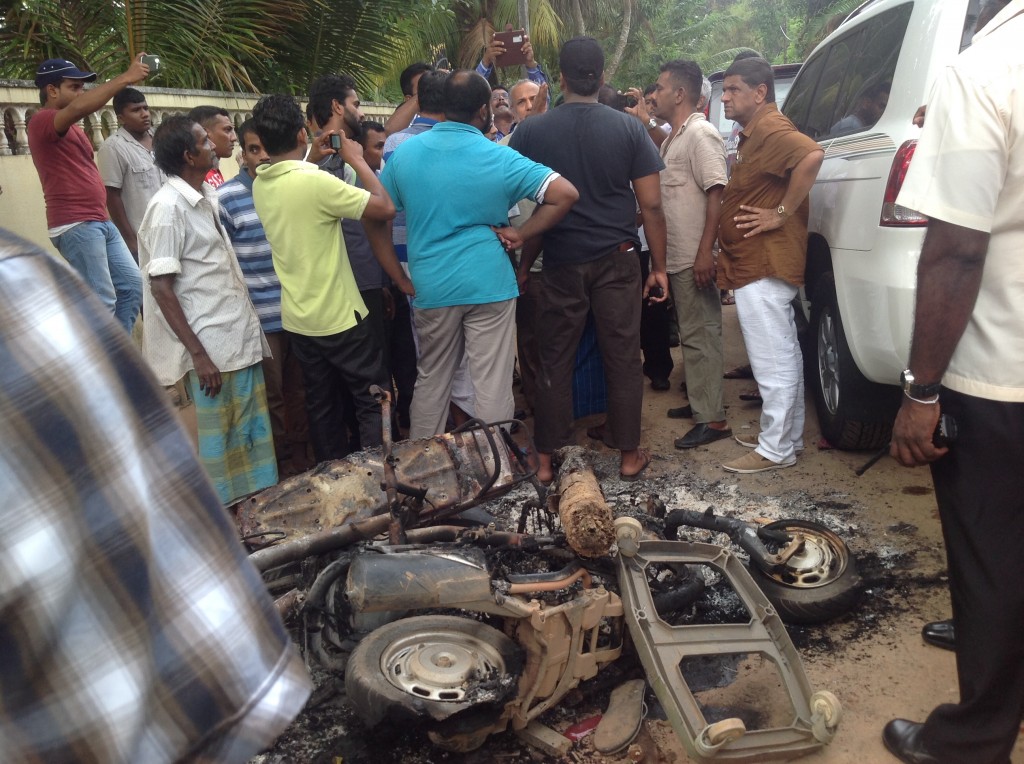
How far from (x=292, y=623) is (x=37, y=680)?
6.63ft

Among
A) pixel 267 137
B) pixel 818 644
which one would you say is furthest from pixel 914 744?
pixel 267 137

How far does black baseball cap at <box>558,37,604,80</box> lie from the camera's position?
13.4 feet

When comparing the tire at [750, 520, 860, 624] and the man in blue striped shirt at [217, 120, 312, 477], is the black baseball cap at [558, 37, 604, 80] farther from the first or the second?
the tire at [750, 520, 860, 624]

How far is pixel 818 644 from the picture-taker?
288 centimetres

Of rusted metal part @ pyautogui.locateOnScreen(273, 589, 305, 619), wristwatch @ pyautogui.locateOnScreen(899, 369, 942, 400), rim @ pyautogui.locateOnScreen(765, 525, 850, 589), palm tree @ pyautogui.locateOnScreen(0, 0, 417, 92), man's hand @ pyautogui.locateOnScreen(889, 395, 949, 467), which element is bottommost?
rim @ pyautogui.locateOnScreen(765, 525, 850, 589)

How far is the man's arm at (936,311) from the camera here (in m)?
1.83

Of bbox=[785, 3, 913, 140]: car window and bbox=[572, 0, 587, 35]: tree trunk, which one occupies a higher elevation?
bbox=[572, 0, 587, 35]: tree trunk

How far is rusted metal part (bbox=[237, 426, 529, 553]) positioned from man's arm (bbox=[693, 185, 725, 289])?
1.92m

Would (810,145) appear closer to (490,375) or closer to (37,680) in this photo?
(490,375)

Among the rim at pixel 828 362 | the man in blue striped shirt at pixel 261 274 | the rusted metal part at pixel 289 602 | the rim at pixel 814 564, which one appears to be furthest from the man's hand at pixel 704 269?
the rusted metal part at pixel 289 602

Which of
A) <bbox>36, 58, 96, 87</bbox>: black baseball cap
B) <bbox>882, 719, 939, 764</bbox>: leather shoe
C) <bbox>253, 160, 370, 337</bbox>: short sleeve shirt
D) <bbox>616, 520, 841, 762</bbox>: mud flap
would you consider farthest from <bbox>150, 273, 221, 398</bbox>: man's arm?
<bbox>882, 719, 939, 764</bbox>: leather shoe

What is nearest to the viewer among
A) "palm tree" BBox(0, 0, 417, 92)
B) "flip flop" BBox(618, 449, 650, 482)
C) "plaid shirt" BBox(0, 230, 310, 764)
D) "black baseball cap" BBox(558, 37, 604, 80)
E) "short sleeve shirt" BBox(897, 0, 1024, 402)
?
"plaid shirt" BBox(0, 230, 310, 764)

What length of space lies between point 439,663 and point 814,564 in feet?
4.84

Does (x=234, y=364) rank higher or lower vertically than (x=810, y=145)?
lower
